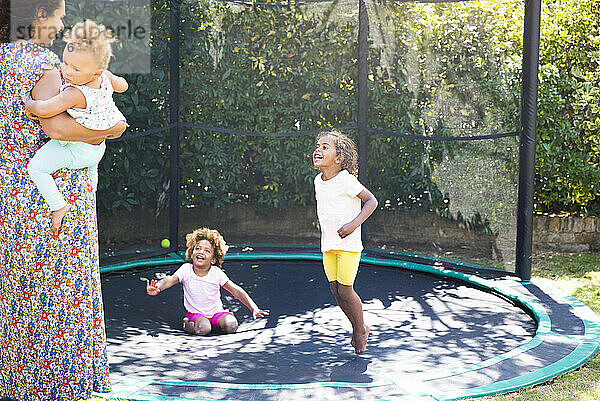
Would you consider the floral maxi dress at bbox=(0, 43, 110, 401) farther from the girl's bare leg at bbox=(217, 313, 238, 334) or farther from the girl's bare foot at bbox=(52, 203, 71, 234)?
the girl's bare leg at bbox=(217, 313, 238, 334)

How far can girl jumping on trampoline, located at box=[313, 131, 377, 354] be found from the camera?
Answer: 3869 mm

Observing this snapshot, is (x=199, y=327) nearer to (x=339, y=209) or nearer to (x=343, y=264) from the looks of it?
(x=343, y=264)

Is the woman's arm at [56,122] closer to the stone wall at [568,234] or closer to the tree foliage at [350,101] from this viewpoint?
the tree foliage at [350,101]

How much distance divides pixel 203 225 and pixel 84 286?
140 inches

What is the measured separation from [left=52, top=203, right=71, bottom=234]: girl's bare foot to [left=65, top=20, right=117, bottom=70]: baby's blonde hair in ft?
1.83

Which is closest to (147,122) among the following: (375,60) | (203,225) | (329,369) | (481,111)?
(203,225)

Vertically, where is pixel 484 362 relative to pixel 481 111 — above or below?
below

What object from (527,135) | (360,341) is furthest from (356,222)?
(527,135)

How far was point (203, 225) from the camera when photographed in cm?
671

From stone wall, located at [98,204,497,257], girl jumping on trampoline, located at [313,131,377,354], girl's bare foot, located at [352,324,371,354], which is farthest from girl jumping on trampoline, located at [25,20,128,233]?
stone wall, located at [98,204,497,257]

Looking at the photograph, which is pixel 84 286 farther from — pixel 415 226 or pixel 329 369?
pixel 415 226

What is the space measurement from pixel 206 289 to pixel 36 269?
140cm

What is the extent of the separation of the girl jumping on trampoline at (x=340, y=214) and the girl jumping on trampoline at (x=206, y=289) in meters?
0.60

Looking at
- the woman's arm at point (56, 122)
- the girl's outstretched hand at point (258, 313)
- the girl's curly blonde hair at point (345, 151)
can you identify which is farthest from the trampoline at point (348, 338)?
the woman's arm at point (56, 122)
